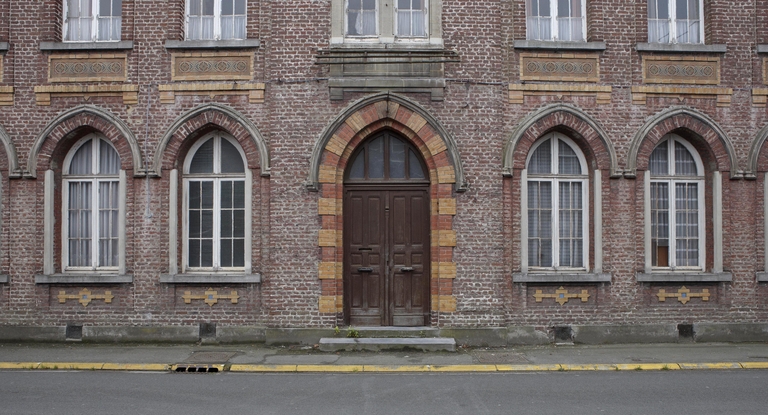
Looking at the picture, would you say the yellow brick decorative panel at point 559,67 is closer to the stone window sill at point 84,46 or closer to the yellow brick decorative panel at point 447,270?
the yellow brick decorative panel at point 447,270

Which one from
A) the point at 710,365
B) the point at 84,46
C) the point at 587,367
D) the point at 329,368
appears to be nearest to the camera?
the point at 329,368

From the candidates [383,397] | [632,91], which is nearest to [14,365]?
[383,397]

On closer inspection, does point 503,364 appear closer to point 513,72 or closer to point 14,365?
point 513,72

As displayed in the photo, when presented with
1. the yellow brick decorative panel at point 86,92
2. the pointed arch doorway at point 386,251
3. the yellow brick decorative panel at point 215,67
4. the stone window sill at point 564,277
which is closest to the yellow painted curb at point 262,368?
the pointed arch doorway at point 386,251

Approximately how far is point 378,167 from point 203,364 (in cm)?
475

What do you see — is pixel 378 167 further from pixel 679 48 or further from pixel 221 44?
pixel 679 48

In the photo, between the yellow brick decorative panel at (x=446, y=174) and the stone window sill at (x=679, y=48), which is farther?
the stone window sill at (x=679, y=48)

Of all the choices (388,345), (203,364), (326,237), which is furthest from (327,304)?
(203,364)

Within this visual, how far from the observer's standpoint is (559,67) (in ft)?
42.0

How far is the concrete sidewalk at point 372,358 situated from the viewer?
10.6 metres

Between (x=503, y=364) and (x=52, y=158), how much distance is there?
9.12 m

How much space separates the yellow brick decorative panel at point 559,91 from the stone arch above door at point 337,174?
159 centimetres

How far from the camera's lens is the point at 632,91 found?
1286 centimetres

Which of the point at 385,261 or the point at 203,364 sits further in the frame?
the point at 385,261
